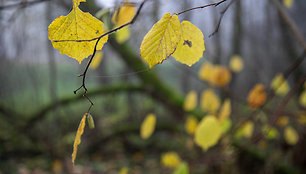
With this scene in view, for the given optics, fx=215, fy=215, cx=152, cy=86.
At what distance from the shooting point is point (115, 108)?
14.9 ft

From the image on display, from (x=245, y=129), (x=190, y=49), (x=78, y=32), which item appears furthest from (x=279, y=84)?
(x=245, y=129)

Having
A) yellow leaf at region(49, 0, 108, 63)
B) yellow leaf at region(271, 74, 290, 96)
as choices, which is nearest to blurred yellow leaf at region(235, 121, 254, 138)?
yellow leaf at region(271, 74, 290, 96)

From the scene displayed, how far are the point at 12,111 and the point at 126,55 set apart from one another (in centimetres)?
169

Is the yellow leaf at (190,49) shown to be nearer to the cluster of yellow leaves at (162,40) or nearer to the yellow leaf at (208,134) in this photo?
the cluster of yellow leaves at (162,40)

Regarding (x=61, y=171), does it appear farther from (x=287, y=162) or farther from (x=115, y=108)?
(x=287, y=162)

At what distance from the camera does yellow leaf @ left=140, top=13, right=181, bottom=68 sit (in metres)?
0.37

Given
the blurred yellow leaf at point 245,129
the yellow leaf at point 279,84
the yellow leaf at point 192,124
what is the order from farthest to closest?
1. the yellow leaf at point 192,124
2. the blurred yellow leaf at point 245,129
3. the yellow leaf at point 279,84

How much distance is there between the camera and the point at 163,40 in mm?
379

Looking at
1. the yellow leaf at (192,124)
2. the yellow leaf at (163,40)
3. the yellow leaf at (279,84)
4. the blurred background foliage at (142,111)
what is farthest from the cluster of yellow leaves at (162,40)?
the yellow leaf at (192,124)

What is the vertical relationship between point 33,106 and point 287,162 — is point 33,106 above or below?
above

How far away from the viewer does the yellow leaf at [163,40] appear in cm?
37

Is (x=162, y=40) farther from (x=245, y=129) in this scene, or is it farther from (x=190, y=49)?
(x=245, y=129)

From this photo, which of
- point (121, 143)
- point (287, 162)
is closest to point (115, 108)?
point (121, 143)

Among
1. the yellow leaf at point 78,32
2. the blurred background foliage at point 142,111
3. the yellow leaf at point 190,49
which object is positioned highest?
the yellow leaf at point 78,32
